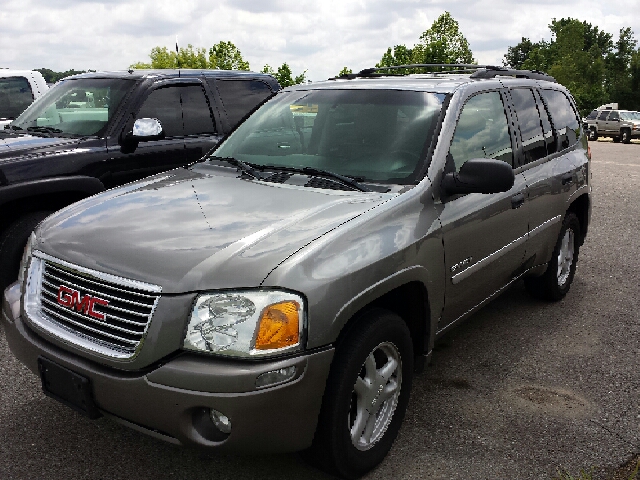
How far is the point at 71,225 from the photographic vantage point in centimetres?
→ 311

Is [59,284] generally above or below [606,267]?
above

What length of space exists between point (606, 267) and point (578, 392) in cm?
318

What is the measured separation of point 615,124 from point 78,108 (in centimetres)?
3156

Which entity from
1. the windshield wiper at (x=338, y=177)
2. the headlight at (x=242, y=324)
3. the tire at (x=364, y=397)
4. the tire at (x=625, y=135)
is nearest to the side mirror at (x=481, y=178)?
the windshield wiper at (x=338, y=177)

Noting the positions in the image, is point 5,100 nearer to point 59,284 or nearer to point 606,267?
point 59,284

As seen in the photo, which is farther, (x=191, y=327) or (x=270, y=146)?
(x=270, y=146)

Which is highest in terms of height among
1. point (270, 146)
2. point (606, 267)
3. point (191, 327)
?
point (270, 146)

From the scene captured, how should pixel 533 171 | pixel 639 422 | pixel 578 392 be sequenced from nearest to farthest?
pixel 639 422 → pixel 578 392 → pixel 533 171

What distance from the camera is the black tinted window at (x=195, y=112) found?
251 inches

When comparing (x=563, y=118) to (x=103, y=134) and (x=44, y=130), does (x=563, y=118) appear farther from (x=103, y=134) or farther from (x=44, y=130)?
(x=44, y=130)

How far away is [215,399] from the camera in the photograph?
243 centimetres

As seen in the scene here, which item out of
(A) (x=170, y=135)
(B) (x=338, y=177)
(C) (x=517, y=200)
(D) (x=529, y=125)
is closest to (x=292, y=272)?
(B) (x=338, y=177)

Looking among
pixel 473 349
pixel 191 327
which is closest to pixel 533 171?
pixel 473 349

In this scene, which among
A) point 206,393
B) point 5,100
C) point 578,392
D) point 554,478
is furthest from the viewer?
point 5,100
